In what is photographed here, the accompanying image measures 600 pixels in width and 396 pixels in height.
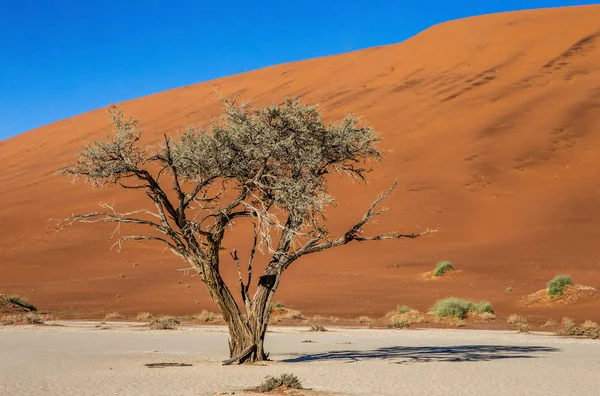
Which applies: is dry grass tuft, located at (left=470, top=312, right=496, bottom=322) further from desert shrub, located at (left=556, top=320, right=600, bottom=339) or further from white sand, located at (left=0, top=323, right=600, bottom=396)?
desert shrub, located at (left=556, top=320, right=600, bottom=339)

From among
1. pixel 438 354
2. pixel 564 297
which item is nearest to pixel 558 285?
pixel 564 297

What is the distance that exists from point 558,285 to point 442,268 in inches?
260

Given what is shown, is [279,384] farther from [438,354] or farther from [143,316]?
[143,316]

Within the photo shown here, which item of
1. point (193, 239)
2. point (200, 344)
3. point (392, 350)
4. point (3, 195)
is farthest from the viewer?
point (3, 195)

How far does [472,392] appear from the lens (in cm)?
1106

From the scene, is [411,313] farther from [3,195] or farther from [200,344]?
[3,195]

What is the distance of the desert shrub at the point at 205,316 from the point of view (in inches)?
1093

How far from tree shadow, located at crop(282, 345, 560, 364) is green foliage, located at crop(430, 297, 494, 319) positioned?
7279 mm

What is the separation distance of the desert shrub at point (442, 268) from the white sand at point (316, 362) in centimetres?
1046

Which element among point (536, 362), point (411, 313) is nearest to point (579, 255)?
point (411, 313)

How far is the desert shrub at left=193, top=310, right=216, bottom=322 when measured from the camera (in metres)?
27.8

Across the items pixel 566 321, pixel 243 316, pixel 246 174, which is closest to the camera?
pixel 243 316

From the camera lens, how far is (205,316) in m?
27.9

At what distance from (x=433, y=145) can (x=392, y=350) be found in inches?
1461
